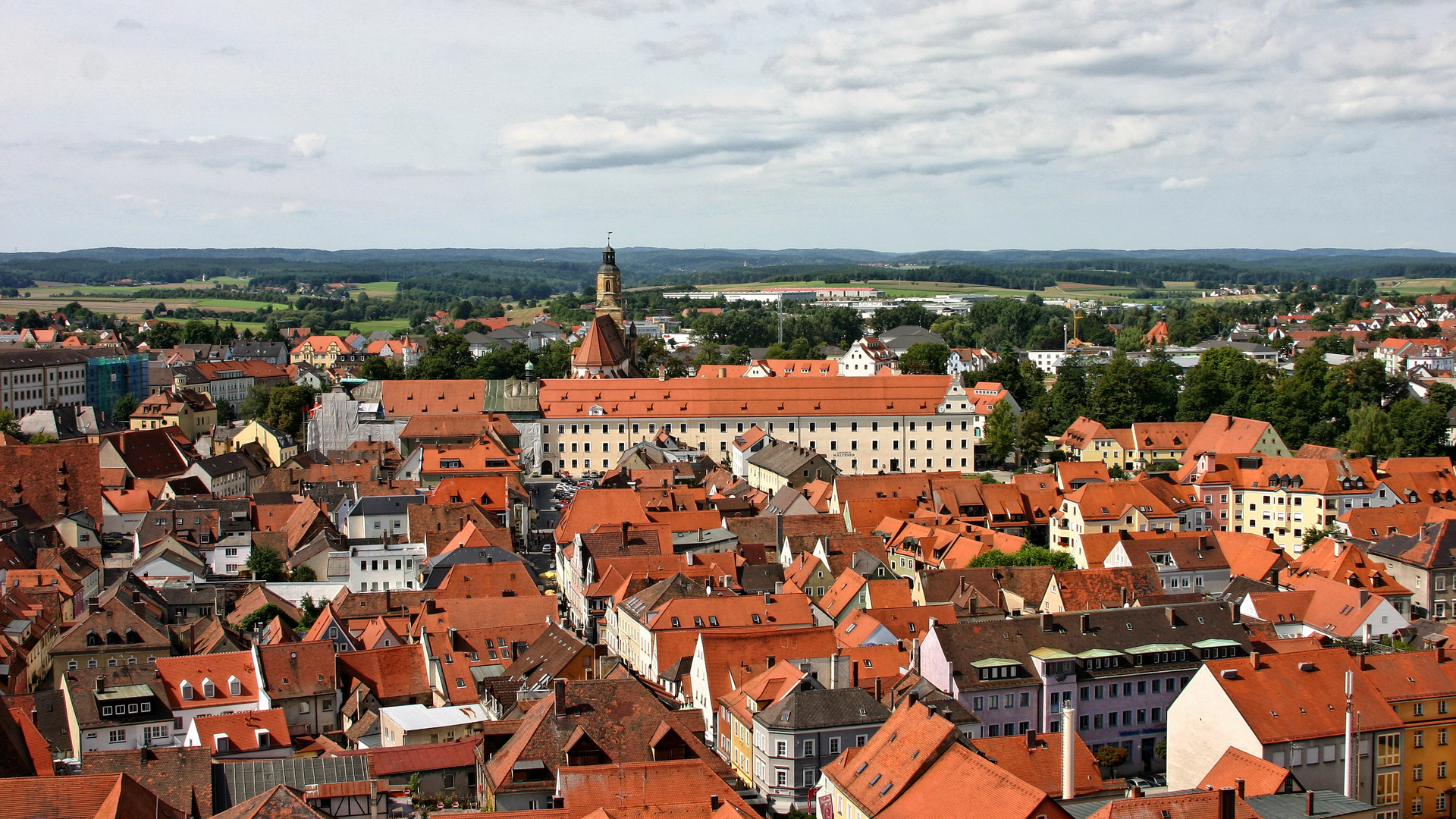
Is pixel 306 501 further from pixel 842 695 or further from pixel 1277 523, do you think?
pixel 1277 523

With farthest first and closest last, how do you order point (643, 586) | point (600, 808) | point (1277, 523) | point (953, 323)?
point (953, 323)
point (1277, 523)
point (643, 586)
point (600, 808)

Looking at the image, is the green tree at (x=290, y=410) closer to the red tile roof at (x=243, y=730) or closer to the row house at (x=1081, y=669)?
the red tile roof at (x=243, y=730)

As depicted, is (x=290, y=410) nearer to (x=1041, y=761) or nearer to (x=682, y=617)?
(x=682, y=617)

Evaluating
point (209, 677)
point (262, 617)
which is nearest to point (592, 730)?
point (209, 677)

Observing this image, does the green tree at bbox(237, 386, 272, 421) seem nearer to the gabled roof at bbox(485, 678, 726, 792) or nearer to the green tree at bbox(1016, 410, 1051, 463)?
the green tree at bbox(1016, 410, 1051, 463)

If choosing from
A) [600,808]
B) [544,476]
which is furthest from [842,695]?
[544,476]
